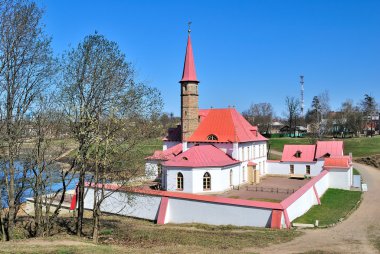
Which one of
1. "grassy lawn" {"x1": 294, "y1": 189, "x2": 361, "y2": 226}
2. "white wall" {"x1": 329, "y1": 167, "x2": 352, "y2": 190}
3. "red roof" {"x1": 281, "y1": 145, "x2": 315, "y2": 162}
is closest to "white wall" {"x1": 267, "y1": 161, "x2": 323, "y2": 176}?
"red roof" {"x1": 281, "y1": 145, "x2": 315, "y2": 162}

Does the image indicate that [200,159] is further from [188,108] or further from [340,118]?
[340,118]

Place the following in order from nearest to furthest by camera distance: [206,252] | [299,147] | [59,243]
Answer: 1. [59,243]
2. [206,252]
3. [299,147]

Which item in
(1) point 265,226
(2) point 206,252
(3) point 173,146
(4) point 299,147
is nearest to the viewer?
(2) point 206,252

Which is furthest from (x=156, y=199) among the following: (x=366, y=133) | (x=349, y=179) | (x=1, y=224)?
(x=366, y=133)

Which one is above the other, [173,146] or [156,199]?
[173,146]

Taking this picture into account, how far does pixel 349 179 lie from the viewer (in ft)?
124

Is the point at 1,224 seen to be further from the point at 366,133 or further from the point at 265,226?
the point at 366,133

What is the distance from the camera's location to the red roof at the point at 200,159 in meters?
32.5

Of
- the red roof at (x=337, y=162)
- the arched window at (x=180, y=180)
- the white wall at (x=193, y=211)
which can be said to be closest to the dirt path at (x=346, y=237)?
the white wall at (x=193, y=211)

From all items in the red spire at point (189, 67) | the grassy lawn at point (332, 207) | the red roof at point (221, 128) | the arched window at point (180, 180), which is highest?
the red spire at point (189, 67)

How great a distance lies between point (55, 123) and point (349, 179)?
30.1 meters

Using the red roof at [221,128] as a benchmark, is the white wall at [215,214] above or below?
below

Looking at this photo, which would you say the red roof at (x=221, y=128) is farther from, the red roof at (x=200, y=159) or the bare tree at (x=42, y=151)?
the bare tree at (x=42, y=151)

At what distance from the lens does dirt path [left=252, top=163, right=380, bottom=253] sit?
17922mm
